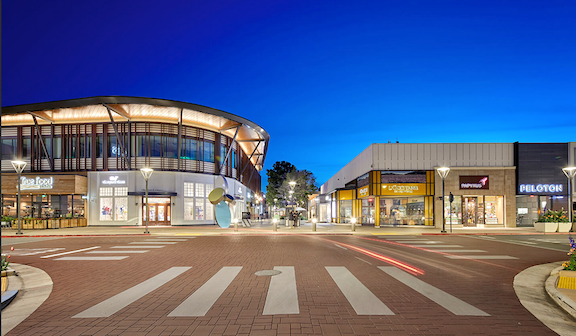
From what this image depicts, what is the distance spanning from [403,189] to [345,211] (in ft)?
44.0

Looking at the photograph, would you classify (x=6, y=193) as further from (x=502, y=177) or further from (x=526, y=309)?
(x=502, y=177)

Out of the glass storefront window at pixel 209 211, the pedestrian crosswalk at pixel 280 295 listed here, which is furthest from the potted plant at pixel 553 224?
the glass storefront window at pixel 209 211

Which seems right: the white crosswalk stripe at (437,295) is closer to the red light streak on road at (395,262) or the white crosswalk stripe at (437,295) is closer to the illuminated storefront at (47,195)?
the red light streak on road at (395,262)

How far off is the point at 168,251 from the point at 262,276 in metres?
6.98

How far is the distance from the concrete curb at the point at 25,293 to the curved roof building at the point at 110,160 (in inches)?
1049

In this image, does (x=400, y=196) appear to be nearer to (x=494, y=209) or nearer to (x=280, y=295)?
(x=494, y=209)

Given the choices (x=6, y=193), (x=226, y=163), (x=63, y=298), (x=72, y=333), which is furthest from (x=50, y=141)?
(x=72, y=333)

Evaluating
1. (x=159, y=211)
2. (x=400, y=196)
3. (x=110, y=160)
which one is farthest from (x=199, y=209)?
(x=400, y=196)

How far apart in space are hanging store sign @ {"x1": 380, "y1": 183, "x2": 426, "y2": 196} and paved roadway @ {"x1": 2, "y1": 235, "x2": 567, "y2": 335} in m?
20.4

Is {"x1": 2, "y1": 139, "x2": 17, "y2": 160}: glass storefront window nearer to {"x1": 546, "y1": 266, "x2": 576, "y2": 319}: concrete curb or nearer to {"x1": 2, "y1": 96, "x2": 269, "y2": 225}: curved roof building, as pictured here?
{"x1": 2, "y1": 96, "x2": 269, "y2": 225}: curved roof building

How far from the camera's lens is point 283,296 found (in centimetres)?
768

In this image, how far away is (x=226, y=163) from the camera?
4431 centimetres

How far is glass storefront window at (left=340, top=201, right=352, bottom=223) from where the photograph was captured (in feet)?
148

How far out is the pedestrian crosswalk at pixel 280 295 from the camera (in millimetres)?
6703
